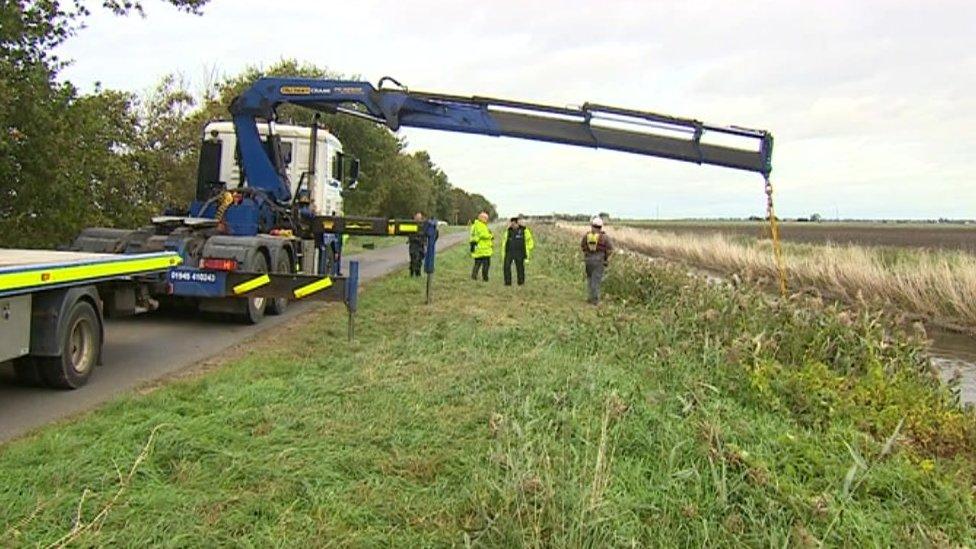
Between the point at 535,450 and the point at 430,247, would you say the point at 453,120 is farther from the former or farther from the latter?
the point at 535,450

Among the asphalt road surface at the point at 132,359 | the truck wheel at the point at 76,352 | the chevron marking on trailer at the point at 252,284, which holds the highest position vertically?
the chevron marking on trailer at the point at 252,284

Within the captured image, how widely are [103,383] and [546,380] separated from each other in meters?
4.16

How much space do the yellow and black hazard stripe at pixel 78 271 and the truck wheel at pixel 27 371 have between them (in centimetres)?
82

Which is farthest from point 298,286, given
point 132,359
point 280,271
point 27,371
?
point 27,371

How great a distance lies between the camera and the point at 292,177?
45.5ft

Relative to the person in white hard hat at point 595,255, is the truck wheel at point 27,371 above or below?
below

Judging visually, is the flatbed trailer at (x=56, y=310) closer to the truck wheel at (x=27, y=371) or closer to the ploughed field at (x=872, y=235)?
the truck wheel at (x=27, y=371)

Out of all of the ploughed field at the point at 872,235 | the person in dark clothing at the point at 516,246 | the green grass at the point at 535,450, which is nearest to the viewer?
the green grass at the point at 535,450

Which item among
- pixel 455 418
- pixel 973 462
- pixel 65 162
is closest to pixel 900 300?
pixel 973 462

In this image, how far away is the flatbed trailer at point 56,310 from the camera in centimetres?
604

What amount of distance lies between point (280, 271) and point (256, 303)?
57 centimetres

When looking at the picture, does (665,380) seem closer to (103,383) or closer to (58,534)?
(58,534)

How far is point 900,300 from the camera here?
1686cm

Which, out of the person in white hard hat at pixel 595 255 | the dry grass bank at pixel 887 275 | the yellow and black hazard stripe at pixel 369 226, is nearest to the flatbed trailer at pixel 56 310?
the yellow and black hazard stripe at pixel 369 226
